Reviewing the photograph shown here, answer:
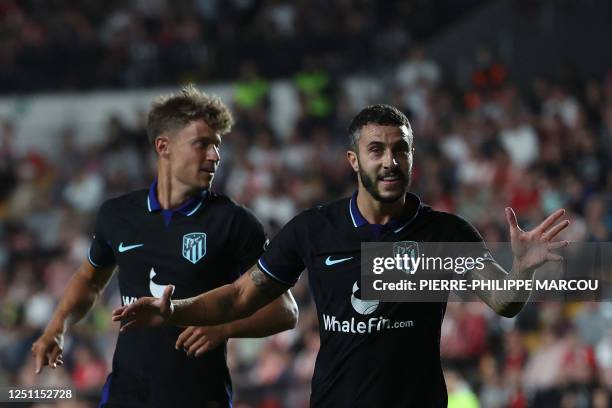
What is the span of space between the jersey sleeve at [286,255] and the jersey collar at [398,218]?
0.77ft

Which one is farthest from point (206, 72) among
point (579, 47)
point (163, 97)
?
point (163, 97)

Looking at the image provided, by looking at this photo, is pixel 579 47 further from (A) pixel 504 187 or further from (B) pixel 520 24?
(A) pixel 504 187

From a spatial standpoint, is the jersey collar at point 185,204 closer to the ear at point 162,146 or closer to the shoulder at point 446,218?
the ear at point 162,146

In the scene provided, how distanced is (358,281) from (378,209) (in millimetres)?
336

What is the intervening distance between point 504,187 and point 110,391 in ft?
24.1

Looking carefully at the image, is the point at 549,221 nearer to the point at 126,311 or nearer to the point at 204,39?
the point at 126,311

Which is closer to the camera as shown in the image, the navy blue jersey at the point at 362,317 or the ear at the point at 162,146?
the navy blue jersey at the point at 362,317

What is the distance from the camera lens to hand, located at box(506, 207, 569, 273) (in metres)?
4.33

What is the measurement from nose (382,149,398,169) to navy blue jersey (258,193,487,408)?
28 centimetres

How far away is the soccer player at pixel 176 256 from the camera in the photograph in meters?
5.34

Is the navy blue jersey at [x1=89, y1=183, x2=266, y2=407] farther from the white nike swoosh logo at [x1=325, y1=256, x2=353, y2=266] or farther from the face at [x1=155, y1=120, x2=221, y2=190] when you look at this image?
the white nike swoosh logo at [x1=325, y1=256, x2=353, y2=266]

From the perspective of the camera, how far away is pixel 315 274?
484 centimetres

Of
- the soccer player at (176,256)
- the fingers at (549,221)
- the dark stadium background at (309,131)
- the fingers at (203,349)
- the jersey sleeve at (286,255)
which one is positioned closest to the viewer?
the fingers at (549,221)

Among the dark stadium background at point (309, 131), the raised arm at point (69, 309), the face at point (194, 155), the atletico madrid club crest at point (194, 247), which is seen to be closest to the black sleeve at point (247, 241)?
the atletico madrid club crest at point (194, 247)
